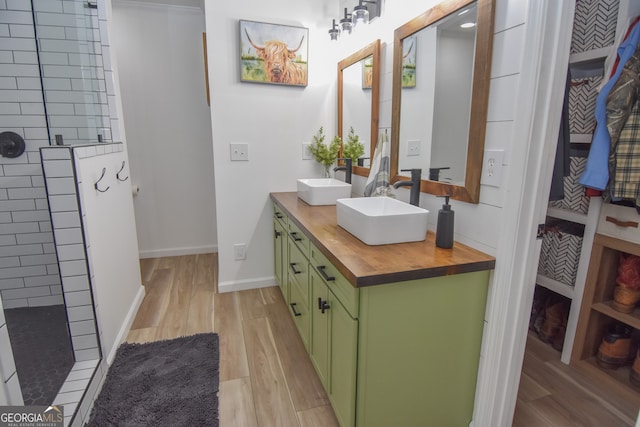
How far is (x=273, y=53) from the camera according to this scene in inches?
98.7

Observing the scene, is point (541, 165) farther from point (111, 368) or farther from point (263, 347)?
point (111, 368)

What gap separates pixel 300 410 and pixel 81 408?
3.13 feet

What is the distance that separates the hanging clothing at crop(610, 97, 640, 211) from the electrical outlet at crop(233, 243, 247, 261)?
233cm

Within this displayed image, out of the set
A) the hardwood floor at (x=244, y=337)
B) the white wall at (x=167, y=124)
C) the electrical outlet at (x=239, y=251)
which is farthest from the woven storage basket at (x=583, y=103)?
the white wall at (x=167, y=124)

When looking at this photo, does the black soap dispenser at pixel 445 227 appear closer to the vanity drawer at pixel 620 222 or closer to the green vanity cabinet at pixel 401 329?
the green vanity cabinet at pixel 401 329

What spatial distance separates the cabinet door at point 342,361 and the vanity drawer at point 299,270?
0.37 m

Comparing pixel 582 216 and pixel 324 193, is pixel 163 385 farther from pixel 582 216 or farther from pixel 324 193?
pixel 582 216

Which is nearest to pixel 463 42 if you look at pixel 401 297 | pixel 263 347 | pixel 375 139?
pixel 375 139

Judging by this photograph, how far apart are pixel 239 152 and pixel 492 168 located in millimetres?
1828

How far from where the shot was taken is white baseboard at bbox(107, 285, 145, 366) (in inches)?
76.1

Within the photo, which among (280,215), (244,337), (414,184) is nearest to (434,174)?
(414,184)

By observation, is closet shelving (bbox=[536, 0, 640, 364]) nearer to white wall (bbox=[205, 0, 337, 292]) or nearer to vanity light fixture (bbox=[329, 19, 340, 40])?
vanity light fixture (bbox=[329, 19, 340, 40])

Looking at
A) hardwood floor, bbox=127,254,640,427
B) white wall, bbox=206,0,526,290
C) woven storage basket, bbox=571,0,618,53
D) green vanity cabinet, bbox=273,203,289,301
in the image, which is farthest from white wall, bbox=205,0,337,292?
woven storage basket, bbox=571,0,618,53

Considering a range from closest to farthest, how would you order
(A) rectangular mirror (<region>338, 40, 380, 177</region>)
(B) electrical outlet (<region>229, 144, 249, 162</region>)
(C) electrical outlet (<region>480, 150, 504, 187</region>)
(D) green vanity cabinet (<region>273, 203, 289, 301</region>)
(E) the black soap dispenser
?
(C) electrical outlet (<region>480, 150, 504, 187</region>), (E) the black soap dispenser, (A) rectangular mirror (<region>338, 40, 380, 177</region>), (D) green vanity cabinet (<region>273, 203, 289, 301</region>), (B) electrical outlet (<region>229, 144, 249, 162</region>)
